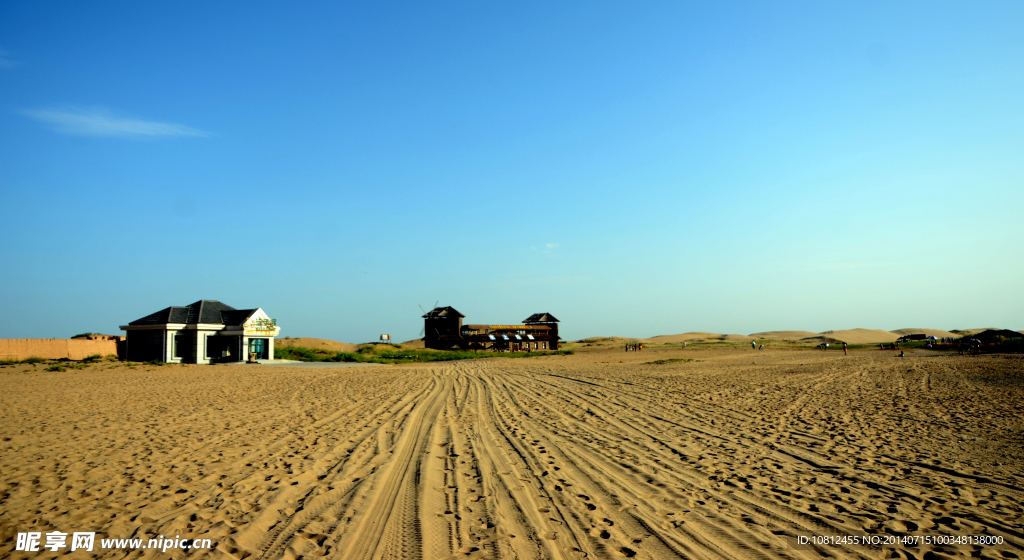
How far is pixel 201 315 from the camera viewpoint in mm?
39438

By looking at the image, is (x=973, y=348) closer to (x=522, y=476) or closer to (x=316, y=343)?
(x=522, y=476)

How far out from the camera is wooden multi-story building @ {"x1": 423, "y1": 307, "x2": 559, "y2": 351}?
62250 millimetres

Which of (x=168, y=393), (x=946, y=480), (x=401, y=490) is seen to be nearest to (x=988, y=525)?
(x=946, y=480)

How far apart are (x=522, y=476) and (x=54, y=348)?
48.6 m

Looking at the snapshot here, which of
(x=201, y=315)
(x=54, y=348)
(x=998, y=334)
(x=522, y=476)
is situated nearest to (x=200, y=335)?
(x=201, y=315)

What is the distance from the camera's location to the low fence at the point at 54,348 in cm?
3828

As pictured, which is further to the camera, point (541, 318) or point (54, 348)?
point (541, 318)

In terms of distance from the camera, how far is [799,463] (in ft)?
26.1

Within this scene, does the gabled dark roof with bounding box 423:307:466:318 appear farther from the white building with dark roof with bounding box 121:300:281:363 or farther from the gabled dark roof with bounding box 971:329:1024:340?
the gabled dark roof with bounding box 971:329:1024:340

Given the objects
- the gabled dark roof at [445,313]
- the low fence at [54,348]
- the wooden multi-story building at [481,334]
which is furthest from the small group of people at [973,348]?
the low fence at [54,348]

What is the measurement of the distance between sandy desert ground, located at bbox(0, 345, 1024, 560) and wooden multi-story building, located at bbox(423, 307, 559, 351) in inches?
1854

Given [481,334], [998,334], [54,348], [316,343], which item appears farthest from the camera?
[316,343]

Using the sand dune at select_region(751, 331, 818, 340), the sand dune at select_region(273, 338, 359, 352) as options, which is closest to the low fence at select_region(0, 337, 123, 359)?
the sand dune at select_region(273, 338, 359, 352)

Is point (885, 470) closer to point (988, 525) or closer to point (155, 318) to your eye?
point (988, 525)
